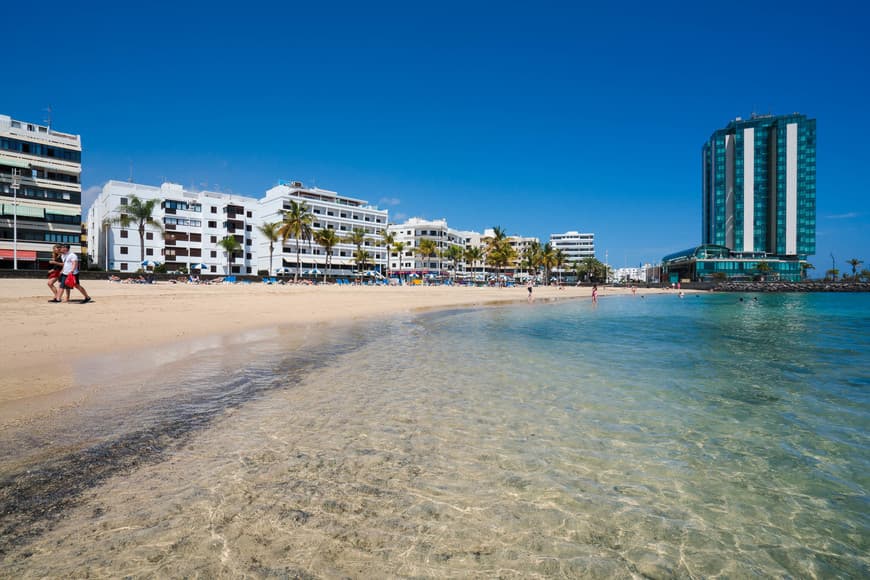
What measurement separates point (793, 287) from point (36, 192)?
158493 mm

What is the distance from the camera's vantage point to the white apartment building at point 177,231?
241ft

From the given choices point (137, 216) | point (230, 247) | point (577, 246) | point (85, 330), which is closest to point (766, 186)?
point (577, 246)

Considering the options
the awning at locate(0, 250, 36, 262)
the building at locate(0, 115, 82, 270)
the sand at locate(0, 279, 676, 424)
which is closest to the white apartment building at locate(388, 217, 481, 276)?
the building at locate(0, 115, 82, 270)

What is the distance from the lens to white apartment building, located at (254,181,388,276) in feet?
300

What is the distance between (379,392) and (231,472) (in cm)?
393

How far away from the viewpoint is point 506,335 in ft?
62.1

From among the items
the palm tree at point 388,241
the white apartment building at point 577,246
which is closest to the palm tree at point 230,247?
the palm tree at point 388,241

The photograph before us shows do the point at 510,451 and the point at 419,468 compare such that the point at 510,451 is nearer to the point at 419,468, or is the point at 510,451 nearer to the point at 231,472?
the point at 419,468

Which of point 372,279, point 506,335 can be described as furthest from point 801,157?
point 506,335

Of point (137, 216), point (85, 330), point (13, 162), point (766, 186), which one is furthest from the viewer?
point (766, 186)

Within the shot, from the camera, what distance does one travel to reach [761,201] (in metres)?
131

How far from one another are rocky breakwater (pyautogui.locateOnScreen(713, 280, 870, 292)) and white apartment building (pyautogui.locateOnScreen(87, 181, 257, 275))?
117 m

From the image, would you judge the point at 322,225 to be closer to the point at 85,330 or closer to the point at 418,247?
the point at 418,247

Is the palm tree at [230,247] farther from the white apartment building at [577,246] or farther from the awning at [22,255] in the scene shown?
the white apartment building at [577,246]
